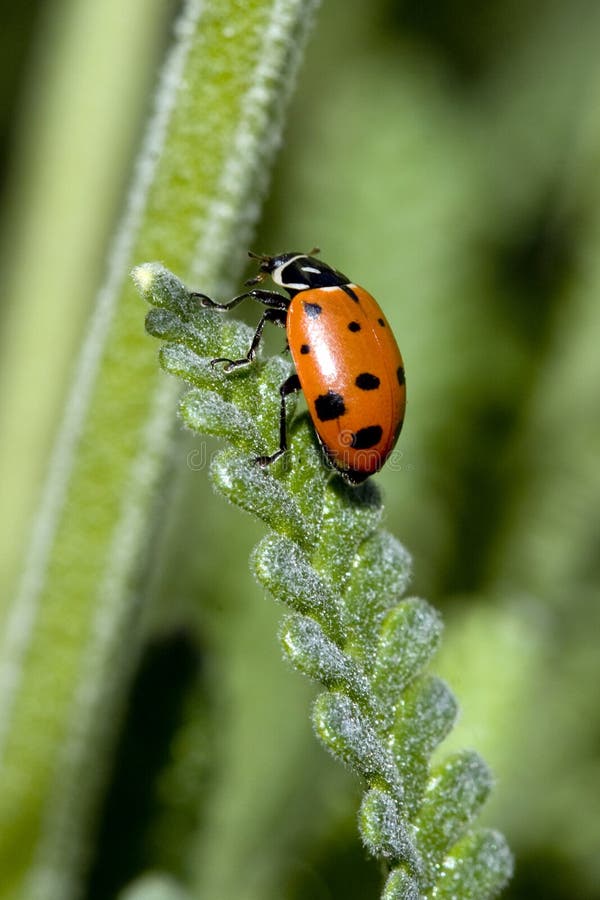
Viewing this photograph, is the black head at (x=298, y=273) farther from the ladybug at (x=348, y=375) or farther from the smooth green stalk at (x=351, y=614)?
the smooth green stalk at (x=351, y=614)

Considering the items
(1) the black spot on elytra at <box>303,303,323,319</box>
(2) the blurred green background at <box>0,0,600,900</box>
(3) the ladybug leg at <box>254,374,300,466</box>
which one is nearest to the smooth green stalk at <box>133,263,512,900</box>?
(3) the ladybug leg at <box>254,374,300,466</box>

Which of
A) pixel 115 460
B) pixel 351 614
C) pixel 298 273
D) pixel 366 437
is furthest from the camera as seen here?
pixel 298 273

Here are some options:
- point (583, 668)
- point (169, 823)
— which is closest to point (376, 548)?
point (169, 823)

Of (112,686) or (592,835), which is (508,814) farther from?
(112,686)

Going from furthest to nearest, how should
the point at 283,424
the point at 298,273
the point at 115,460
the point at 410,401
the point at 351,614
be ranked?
the point at 410,401, the point at 298,273, the point at 115,460, the point at 283,424, the point at 351,614

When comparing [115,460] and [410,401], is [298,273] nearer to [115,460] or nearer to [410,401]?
[115,460]

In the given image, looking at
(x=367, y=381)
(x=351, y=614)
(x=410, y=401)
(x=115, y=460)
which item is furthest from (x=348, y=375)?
(x=410, y=401)

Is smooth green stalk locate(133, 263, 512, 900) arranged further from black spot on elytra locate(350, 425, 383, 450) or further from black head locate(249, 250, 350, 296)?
black head locate(249, 250, 350, 296)
